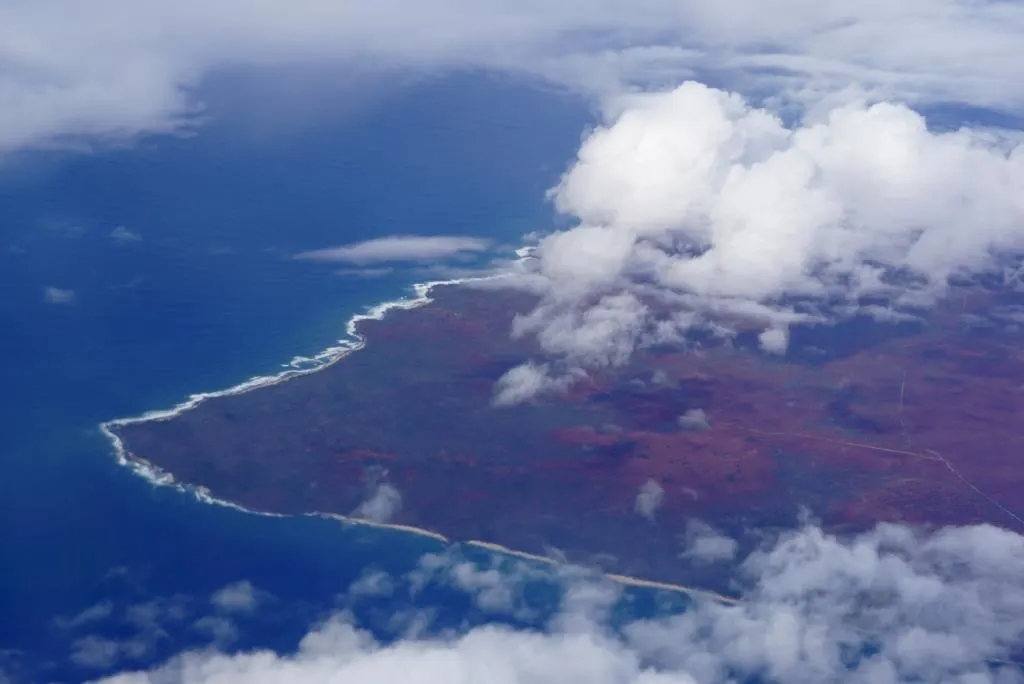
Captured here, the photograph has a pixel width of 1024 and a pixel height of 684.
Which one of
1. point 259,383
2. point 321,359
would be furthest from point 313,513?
point 321,359

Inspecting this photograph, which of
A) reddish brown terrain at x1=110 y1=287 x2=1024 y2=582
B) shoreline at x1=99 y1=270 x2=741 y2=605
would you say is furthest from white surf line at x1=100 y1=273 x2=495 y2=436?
reddish brown terrain at x1=110 y1=287 x2=1024 y2=582

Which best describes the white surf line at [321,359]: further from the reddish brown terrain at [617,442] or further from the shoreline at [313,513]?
the reddish brown terrain at [617,442]

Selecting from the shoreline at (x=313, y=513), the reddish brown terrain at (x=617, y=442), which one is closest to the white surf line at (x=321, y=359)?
the shoreline at (x=313, y=513)

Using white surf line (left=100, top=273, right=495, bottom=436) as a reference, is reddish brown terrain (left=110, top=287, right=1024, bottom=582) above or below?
below

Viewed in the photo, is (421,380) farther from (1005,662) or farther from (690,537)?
(1005,662)

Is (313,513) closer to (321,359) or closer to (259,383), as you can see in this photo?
(259,383)

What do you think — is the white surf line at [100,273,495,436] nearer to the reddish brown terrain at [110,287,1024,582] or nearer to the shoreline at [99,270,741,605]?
the shoreline at [99,270,741,605]
